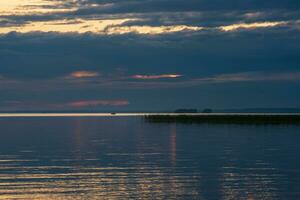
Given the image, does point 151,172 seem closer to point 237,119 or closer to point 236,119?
point 237,119

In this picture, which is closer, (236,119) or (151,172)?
(151,172)

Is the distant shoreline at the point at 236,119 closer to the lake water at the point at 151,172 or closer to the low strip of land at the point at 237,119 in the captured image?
the low strip of land at the point at 237,119

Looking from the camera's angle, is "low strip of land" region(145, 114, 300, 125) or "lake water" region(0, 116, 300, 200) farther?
"low strip of land" region(145, 114, 300, 125)

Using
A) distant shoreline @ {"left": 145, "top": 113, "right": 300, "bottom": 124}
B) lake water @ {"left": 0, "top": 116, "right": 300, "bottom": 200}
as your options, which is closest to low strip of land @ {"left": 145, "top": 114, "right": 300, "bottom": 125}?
distant shoreline @ {"left": 145, "top": 113, "right": 300, "bottom": 124}

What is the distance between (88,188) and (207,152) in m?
27.6

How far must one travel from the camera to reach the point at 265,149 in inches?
2689

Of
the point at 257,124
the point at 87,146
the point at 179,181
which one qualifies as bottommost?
the point at 257,124

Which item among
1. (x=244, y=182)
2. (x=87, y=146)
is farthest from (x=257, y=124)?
(x=244, y=182)

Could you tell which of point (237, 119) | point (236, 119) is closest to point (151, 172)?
point (237, 119)

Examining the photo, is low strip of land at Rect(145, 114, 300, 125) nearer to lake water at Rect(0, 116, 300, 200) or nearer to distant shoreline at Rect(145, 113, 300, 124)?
distant shoreline at Rect(145, 113, 300, 124)

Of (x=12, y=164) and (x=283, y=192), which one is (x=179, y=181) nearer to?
(x=283, y=192)

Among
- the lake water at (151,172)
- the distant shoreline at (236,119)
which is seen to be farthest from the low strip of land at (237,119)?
the lake water at (151,172)

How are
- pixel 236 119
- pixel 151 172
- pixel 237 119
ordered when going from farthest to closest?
pixel 236 119, pixel 237 119, pixel 151 172

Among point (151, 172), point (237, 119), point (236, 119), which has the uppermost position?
point (151, 172)
